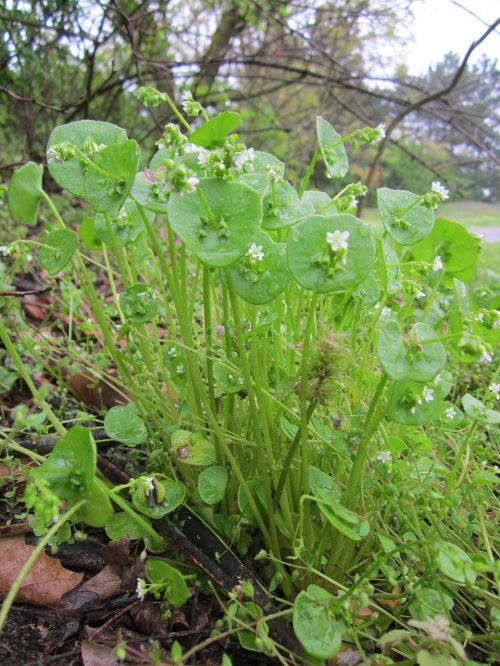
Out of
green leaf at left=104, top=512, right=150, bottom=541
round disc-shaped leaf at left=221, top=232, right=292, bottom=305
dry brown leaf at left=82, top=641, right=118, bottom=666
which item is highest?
round disc-shaped leaf at left=221, top=232, right=292, bottom=305

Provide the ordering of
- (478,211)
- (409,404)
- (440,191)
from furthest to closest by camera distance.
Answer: (478,211) → (440,191) → (409,404)

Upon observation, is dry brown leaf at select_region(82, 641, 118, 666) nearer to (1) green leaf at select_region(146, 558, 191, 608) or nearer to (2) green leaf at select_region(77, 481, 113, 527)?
(1) green leaf at select_region(146, 558, 191, 608)

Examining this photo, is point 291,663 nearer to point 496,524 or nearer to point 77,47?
point 496,524

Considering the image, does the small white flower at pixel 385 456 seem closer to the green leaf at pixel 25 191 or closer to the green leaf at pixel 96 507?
the green leaf at pixel 96 507

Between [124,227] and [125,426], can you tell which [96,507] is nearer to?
[125,426]

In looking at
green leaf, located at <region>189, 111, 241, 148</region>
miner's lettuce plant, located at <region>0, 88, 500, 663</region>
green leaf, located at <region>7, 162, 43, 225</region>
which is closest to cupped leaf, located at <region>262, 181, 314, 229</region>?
miner's lettuce plant, located at <region>0, 88, 500, 663</region>

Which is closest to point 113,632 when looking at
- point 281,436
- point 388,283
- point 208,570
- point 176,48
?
point 208,570

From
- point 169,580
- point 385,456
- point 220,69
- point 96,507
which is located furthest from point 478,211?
point 96,507
